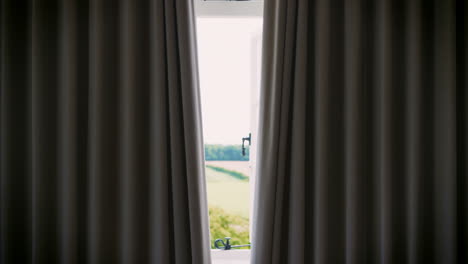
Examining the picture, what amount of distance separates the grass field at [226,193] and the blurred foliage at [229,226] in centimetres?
3

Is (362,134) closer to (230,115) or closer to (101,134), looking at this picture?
(230,115)

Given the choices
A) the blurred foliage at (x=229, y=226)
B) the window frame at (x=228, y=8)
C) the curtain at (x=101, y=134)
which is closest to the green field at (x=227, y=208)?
the blurred foliage at (x=229, y=226)

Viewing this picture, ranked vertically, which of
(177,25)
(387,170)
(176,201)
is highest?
(177,25)

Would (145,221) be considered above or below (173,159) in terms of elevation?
below

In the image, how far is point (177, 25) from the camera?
145 cm

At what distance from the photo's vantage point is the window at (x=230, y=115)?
168cm

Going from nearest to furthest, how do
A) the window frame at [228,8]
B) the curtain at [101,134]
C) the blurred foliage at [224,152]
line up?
the curtain at [101,134] < the window frame at [228,8] < the blurred foliage at [224,152]

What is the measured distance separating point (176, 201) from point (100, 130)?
0.50m

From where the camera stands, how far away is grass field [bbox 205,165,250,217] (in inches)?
69.7

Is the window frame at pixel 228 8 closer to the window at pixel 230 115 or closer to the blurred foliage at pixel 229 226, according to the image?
the window at pixel 230 115

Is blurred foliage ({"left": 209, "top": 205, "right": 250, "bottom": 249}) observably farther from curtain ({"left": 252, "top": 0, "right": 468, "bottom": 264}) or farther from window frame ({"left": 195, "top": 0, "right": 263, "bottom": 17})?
window frame ({"left": 195, "top": 0, "right": 263, "bottom": 17})

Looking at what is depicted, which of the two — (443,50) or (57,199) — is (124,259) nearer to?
(57,199)

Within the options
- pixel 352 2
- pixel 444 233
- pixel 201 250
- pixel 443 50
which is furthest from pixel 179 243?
pixel 443 50

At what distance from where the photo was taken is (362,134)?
4.89 ft
